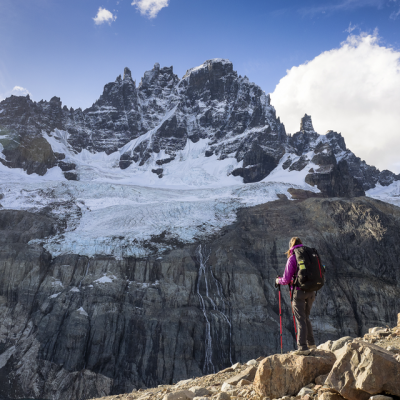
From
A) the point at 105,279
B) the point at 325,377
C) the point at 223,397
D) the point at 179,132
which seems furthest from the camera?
the point at 179,132

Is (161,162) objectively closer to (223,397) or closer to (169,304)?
(169,304)

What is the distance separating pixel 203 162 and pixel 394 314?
83.2 m

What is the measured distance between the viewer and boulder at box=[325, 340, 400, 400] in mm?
4762

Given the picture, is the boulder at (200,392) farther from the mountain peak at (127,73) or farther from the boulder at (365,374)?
the mountain peak at (127,73)

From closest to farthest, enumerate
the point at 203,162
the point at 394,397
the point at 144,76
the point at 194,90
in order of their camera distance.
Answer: the point at 394,397 → the point at 203,162 → the point at 194,90 → the point at 144,76

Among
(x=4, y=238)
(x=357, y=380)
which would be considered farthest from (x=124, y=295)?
(x=357, y=380)

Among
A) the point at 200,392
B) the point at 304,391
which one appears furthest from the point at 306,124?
the point at 304,391

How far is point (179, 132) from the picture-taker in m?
139

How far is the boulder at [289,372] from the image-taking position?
5.88 meters

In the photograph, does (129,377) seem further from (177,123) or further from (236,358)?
(177,123)

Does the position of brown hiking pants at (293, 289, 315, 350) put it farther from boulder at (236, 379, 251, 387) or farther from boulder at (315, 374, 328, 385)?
boulder at (315, 374, 328, 385)

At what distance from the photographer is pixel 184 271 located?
1973 inches

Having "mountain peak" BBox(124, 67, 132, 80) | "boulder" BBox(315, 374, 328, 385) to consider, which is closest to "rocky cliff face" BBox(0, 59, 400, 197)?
"mountain peak" BBox(124, 67, 132, 80)

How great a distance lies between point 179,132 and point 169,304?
329ft
